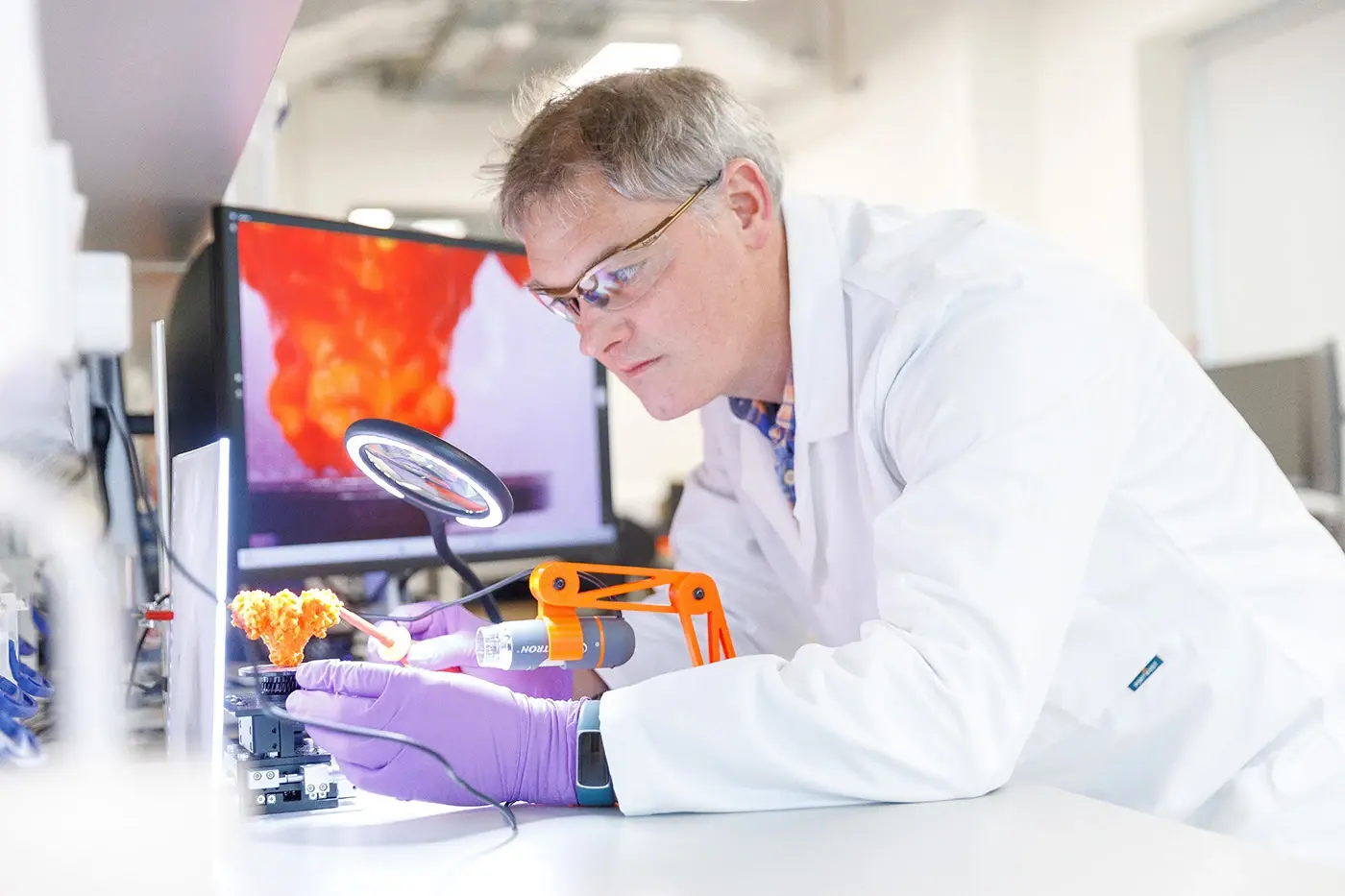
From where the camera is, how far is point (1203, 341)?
16.8 feet

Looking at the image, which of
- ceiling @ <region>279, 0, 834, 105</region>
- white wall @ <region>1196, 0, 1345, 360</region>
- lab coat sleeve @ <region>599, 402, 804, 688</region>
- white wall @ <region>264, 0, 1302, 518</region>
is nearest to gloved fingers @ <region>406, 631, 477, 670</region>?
lab coat sleeve @ <region>599, 402, 804, 688</region>

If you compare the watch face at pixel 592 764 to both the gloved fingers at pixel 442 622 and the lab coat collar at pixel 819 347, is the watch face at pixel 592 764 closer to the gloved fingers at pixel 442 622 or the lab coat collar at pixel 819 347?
the gloved fingers at pixel 442 622

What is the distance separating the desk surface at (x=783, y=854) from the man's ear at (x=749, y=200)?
2.42 ft

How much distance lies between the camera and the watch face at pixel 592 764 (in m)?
0.88

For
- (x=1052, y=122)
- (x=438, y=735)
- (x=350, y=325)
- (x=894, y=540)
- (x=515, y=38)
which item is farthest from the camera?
(x=515, y=38)

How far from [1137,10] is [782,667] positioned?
4.94 metres

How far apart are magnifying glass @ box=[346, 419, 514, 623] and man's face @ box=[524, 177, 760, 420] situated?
1.17ft

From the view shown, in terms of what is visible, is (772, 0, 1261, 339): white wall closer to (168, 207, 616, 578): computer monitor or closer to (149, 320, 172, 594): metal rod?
(168, 207, 616, 578): computer monitor

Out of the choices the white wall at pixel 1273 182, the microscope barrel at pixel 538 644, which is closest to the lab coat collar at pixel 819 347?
the microscope barrel at pixel 538 644

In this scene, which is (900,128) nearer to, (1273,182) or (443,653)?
(1273,182)

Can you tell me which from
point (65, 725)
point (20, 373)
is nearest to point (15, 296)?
point (20, 373)

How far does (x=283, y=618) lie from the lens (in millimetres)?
928

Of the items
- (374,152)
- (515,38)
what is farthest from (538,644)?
(374,152)

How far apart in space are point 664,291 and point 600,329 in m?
0.09
